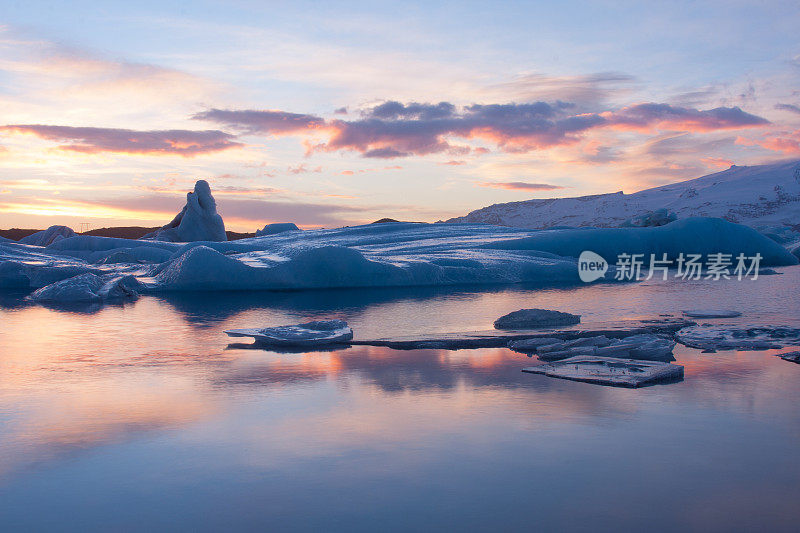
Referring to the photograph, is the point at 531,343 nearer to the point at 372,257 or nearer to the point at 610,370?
the point at 610,370

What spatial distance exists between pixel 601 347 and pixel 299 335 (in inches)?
140

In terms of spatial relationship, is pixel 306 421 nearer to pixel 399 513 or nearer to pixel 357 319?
pixel 399 513

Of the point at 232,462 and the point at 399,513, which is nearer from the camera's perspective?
the point at 399,513

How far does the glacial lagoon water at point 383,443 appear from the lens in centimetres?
329

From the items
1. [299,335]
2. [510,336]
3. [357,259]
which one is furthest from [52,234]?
[510,336]

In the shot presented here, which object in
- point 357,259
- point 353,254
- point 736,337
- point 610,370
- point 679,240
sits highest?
point 679,240

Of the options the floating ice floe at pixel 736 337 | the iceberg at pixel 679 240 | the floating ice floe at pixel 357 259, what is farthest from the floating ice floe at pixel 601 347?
the iceberg at pixel 679 240

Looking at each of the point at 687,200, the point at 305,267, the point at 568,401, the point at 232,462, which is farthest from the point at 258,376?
the point at 687,200

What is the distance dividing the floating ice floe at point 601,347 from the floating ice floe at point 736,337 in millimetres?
528

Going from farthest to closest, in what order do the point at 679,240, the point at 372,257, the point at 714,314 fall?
the point at 679,240
the point at 372,257
the point at 714,314

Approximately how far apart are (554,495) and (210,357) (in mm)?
5018

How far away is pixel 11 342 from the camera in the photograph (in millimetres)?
9109

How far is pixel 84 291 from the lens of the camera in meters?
15.1

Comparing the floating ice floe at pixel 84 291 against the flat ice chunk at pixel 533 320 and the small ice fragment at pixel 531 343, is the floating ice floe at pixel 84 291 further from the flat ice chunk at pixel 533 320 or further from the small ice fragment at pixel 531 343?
the small ice fragment at pixel 531 343
